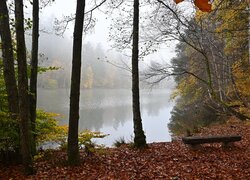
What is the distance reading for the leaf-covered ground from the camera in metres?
5.42

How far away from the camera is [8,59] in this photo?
243 inches

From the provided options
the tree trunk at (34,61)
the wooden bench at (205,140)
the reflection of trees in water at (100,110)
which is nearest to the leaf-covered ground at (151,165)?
the wooden bench at (205,140)

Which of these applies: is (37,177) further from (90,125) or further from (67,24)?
(90,125)

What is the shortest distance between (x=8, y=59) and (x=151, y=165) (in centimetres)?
386

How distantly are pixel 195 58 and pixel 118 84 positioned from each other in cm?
8265

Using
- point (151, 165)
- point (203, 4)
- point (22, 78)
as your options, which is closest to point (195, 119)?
point (151, 165)

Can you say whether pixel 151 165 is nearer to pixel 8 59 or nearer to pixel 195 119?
pixel 8 59

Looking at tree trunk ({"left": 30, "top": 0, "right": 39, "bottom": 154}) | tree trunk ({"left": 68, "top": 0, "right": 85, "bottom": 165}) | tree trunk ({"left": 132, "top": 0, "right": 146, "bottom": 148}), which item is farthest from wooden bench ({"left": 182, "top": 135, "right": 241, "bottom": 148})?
tree trunk ({"left": 30, "top": 0, "right": 39, "bottom": 154})

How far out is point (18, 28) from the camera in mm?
5305

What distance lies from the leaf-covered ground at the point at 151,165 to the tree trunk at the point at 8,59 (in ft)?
4.64

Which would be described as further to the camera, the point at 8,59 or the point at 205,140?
the point at 205,140

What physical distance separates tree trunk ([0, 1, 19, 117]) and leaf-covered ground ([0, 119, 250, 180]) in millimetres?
1414

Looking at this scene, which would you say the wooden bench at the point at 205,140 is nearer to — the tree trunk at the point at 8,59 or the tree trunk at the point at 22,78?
the tree trunk at the point at 22,78

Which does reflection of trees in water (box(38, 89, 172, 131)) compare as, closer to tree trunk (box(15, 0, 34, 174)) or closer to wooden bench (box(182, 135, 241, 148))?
wooden bench (box(182, 135, 241, 148))
